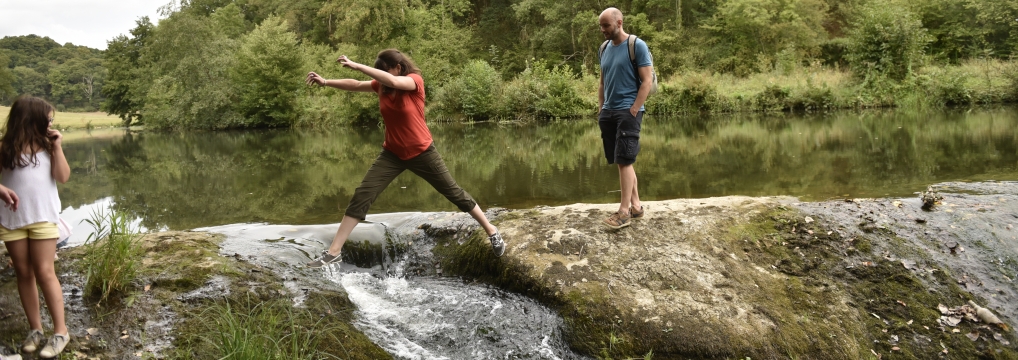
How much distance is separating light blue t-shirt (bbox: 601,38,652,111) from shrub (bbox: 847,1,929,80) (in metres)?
Result: 24.2

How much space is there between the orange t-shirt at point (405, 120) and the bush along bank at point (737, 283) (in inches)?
48.3

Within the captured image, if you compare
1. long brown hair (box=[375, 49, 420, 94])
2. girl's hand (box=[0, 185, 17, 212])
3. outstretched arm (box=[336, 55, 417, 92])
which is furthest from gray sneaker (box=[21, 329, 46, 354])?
long brown hair (box=[375, 49, 420, 94])

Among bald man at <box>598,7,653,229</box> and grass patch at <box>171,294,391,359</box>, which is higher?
bald man at <box>598,7,653,229</box>

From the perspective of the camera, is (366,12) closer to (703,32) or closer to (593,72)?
(593,72)

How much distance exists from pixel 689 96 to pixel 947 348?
24614mm

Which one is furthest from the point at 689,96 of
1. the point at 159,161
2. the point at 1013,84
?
the point at 159,161

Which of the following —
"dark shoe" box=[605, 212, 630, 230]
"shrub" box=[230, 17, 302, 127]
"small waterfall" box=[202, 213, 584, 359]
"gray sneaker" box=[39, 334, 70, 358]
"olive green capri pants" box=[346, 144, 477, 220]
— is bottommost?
"small waterfall" box=[202, 213, 584, 359]

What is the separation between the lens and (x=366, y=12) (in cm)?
4178

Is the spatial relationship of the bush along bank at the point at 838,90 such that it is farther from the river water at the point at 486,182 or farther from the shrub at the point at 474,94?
the shrub at the point at 474,94

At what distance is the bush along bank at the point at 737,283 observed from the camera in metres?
4.35

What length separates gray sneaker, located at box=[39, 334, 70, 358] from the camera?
364 cm

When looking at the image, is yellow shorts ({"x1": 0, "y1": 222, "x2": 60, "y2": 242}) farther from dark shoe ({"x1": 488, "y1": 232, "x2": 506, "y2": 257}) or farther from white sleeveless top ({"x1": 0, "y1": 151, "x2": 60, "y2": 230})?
dark shoe ({"x1": 488, "y1": 232, "x2": 506, "y2": 257})

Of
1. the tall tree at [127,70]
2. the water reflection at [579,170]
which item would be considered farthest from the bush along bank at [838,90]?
the tall tree at [127,70]

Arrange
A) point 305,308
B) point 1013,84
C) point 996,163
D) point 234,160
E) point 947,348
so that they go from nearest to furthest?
1. point 947,348
2. point 305,308
3. point 996,163
4. point 234,160
5. point 1013,84
